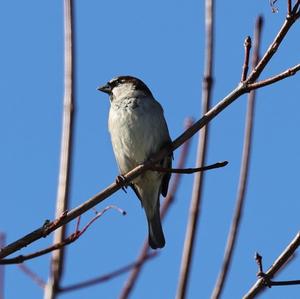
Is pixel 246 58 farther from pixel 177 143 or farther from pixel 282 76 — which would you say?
pixel 177 143

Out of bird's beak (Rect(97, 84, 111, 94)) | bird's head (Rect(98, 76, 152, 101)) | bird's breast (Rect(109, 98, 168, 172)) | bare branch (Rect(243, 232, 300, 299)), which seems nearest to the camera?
bare branch (Rect(243, 232, 300, 299))

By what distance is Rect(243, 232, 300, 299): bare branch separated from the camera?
2098 millimetres

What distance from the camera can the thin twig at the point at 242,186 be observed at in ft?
8.33

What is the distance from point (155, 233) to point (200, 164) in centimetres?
246

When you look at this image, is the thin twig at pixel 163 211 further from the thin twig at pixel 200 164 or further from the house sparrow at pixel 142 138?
the house sparrow at pixel 142 138

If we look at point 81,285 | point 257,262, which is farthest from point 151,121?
point 81,285

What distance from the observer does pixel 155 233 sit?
5.12 meters

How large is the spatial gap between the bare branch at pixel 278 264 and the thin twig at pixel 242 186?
0.86 ft

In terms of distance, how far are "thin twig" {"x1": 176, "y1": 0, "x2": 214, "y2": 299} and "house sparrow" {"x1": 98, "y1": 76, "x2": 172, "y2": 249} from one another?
1.75 m

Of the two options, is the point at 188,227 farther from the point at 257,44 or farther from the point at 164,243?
the point at 164,243

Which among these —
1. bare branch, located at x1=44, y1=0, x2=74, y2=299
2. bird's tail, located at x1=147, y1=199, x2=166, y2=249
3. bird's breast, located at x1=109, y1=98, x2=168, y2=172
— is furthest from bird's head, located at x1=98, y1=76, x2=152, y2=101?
bare branch, located at x1=44, y1=0, x2=74, y2=299

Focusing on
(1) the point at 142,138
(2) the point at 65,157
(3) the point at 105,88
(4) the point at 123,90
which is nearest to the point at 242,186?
(2) the point at 65,157

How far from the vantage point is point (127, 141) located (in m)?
4.85

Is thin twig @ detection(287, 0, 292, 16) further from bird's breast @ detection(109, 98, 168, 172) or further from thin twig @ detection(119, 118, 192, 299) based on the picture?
bird's breast @ detection(109, 98, 168, 172)
